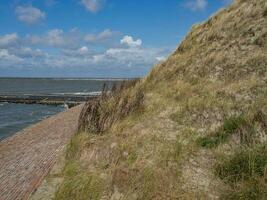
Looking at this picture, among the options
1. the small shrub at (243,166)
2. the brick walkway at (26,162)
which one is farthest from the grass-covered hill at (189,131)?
the brick walkway at (26,162)

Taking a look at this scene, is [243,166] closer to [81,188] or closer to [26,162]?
[81,188]

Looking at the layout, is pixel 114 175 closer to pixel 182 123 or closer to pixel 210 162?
pixel 210 162

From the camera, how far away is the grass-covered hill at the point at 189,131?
7.79m

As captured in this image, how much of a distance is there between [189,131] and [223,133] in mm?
1242

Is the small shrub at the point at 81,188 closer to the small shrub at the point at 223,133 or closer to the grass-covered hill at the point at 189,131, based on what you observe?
the grass-covered hill at the point at 189,131

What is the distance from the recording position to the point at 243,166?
25.3ft

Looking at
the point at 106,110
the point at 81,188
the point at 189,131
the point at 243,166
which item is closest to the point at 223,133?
the point at 189,131

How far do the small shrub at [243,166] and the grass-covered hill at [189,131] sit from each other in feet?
0.07

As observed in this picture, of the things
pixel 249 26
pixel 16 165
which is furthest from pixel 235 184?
pixel 249 26

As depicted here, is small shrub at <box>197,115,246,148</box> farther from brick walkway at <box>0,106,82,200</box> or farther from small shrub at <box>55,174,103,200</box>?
brick walkway at <box>0,106,82,200</box>

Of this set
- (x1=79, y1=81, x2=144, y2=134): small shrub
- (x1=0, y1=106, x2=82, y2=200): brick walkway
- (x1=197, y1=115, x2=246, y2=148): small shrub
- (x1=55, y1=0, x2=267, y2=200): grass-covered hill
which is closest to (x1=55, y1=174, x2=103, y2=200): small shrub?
(x1=55, y1=0, x2=267, y2=200): grass-covered hill

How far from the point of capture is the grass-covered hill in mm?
7793

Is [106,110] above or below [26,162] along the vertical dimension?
above

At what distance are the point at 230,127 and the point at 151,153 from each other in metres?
2.20
